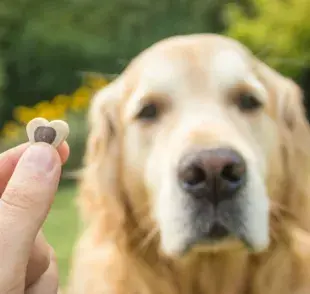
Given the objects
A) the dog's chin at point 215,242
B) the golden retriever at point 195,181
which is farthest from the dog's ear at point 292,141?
A: the dog's chin at point 215,242

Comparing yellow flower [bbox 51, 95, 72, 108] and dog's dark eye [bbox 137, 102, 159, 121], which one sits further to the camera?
yellow flower [bbox 51, 95, 72, 108]

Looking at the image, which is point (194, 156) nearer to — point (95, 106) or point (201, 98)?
point (201, 98)

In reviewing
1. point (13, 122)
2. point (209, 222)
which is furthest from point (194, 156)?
point (13, 122)

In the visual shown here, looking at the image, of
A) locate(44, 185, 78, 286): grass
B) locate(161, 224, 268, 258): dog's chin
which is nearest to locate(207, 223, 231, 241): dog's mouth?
locate(161, 224, 268, 258): dog's chin

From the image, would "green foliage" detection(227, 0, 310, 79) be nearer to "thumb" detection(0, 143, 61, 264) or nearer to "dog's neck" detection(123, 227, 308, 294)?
"dog's neck" detection(123, 227, 308, 294)

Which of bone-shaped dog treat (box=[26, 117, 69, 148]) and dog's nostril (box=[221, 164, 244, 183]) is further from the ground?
bone-shaped dog treat (box=[26, 117, 69, 148])

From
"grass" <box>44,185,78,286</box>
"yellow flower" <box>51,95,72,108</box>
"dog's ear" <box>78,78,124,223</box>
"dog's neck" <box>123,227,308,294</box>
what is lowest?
"grass" <box>44,185,78,286</box>
